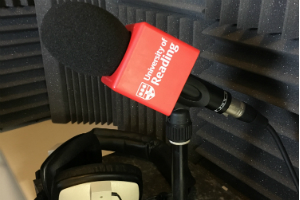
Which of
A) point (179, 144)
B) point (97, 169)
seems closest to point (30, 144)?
point (97, 169)

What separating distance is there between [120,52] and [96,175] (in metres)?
0.30

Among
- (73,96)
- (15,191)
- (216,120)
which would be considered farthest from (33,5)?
(216,120)

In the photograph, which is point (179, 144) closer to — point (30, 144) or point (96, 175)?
point (96, 175)

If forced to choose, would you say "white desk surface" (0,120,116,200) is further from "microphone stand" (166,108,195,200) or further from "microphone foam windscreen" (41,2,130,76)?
"microphone foam windscreen" (41,2,130,76)

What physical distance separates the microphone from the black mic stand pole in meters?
0.06

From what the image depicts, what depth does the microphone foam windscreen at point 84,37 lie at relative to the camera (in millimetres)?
371

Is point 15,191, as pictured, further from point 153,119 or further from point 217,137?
point 217,137

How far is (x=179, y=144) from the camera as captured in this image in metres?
0.50

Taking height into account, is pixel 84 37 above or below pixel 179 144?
above

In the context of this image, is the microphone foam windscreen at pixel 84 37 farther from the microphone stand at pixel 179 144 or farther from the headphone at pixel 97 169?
the headphone at pixel 97 169

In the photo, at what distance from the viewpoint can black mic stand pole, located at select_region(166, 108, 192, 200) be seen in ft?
1.59

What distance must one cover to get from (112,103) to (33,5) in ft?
1.56

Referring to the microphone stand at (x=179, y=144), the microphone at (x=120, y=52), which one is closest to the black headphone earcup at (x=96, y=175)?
the microphone stand at (x=179, y=144)

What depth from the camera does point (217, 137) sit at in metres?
0.76
